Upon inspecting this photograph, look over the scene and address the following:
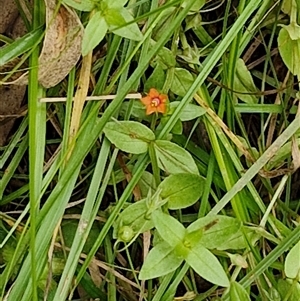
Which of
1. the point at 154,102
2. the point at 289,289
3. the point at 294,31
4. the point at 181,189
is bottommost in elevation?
the point at 289,289

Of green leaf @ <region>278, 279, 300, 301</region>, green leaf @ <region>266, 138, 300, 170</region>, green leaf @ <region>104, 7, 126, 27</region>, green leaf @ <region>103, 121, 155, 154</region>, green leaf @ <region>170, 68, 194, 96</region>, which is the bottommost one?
green leaf @ <region>278, 279, 300, 301</region>

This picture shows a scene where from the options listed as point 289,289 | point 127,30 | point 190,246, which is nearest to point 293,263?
point 289,289

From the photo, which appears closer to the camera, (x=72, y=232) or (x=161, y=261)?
(x=161, y=261)

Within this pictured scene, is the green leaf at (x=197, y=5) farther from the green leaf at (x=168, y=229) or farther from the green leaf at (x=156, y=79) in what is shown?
the green leaf at (x=168, y=229)

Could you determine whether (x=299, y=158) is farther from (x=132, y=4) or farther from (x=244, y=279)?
(x=132, y=4)

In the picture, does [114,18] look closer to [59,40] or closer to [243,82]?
[59,40]

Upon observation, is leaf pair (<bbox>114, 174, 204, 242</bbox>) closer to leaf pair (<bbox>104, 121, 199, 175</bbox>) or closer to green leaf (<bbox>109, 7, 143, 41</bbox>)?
leaf pair (<bbox>104, 121, 199, 175</bbox>)

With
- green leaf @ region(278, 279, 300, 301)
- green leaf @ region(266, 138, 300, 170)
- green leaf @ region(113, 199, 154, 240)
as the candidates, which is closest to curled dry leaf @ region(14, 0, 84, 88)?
green leaf @ region(113, 199, 154, 240)
